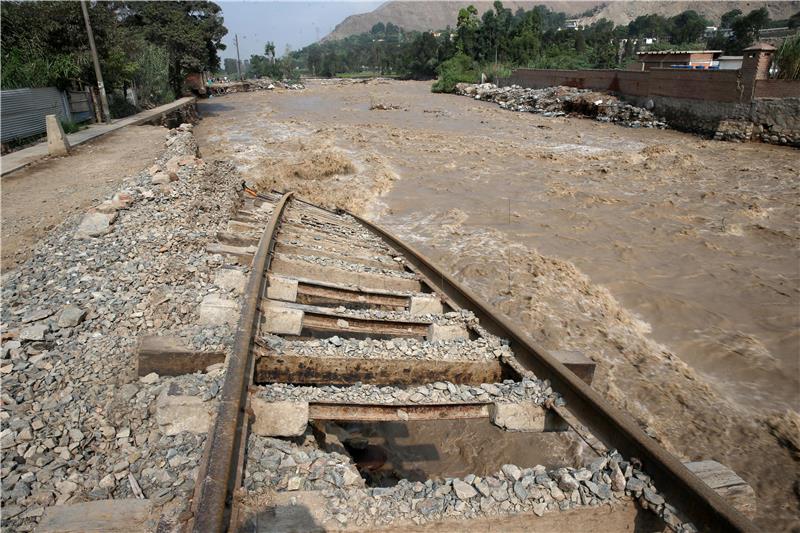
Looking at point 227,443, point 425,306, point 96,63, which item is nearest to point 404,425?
point 425,306

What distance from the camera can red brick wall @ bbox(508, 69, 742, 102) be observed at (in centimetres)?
1981

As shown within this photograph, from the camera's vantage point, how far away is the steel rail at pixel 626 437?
2.12m

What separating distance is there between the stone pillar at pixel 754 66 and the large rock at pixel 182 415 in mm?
22400

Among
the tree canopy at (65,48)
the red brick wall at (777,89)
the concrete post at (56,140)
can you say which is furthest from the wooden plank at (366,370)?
the red brick wall at (777,89)

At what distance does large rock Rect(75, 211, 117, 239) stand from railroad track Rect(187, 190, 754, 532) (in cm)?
195

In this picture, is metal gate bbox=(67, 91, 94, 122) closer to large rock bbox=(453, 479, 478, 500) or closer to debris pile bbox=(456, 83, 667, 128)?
large rock bbox=(453, 479, 478, 500)

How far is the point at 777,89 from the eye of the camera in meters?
18.1

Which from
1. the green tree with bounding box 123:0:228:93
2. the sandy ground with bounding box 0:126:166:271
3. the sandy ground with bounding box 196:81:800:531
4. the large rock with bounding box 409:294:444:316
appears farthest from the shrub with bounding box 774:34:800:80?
the green tree with bounding box 123:0:228:93

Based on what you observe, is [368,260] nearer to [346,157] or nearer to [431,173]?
[431,173]

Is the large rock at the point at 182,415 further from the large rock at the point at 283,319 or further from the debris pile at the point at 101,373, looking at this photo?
the large rock at the point at 283,319

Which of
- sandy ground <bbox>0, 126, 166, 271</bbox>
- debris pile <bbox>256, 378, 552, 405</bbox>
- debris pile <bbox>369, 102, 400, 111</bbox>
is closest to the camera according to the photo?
debris pile <bbox>256, 378, 552, 405</bbox>

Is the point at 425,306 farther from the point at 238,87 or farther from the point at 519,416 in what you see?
→ the point at 238,87

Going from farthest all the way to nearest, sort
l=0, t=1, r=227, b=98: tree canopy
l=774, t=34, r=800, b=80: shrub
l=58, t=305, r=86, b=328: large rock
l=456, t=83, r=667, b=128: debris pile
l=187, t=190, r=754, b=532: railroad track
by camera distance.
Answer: l=456, t=83, r=667, b=128: debris pile < l=774, t=34, r=800, b=80: shrub < l=0, t=1, r=227, b=98: tree canopy < l=58, t=305, r=86, b=328: large rock < l=187, t=190, r=754, b=532: railroad track

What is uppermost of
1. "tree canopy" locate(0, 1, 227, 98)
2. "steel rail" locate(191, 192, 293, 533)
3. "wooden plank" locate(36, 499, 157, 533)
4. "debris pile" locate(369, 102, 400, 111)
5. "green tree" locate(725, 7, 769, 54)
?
"green tree" locate(725, 7, 769, 54)
